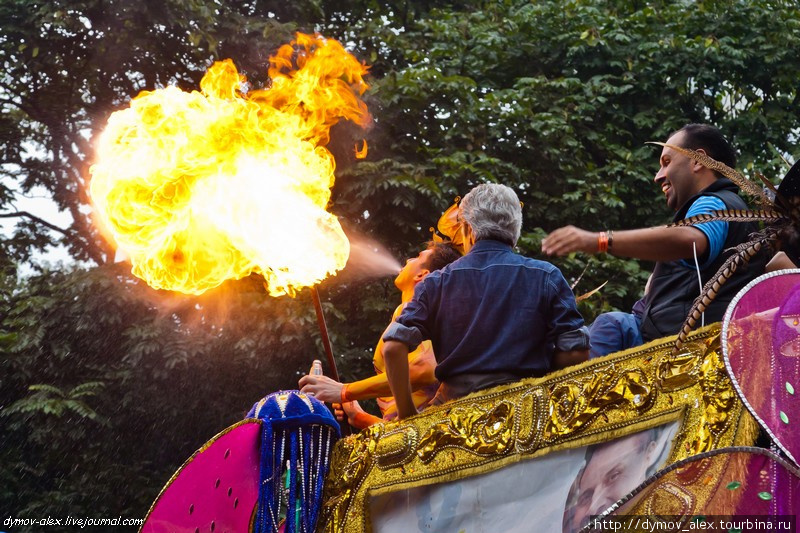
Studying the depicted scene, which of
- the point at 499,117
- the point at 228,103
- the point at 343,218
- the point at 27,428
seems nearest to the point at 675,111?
the point at 499,117

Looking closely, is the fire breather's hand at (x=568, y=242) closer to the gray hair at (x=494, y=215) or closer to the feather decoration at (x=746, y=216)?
the feather decoration at (x=746, y=216)

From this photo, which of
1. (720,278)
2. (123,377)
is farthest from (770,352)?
(123,377)

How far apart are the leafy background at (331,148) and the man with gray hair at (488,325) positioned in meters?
5.71

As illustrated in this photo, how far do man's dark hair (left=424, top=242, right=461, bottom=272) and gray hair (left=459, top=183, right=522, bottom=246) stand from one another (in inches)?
41.2

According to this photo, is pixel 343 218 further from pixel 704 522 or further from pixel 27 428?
pixel 704 522

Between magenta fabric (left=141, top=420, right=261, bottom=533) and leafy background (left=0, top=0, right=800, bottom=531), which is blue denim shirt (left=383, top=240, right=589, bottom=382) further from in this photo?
leafy background (left=0, top=0, right=800, bottom=531)

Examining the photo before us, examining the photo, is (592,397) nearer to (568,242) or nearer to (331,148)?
(568,242)

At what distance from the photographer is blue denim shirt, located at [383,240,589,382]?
3838 millimetres

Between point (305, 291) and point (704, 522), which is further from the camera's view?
point (305, 291)

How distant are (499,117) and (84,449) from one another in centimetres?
582

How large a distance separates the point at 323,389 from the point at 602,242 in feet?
5.93

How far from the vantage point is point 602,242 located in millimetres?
3283

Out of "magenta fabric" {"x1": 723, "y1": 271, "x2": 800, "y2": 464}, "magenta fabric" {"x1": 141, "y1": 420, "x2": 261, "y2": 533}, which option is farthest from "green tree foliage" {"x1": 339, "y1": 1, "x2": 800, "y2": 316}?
"magenta fabric" {"x1": 723, "y1": 271, "x2": 800, "y2": 464}

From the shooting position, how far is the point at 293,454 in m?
4.37
